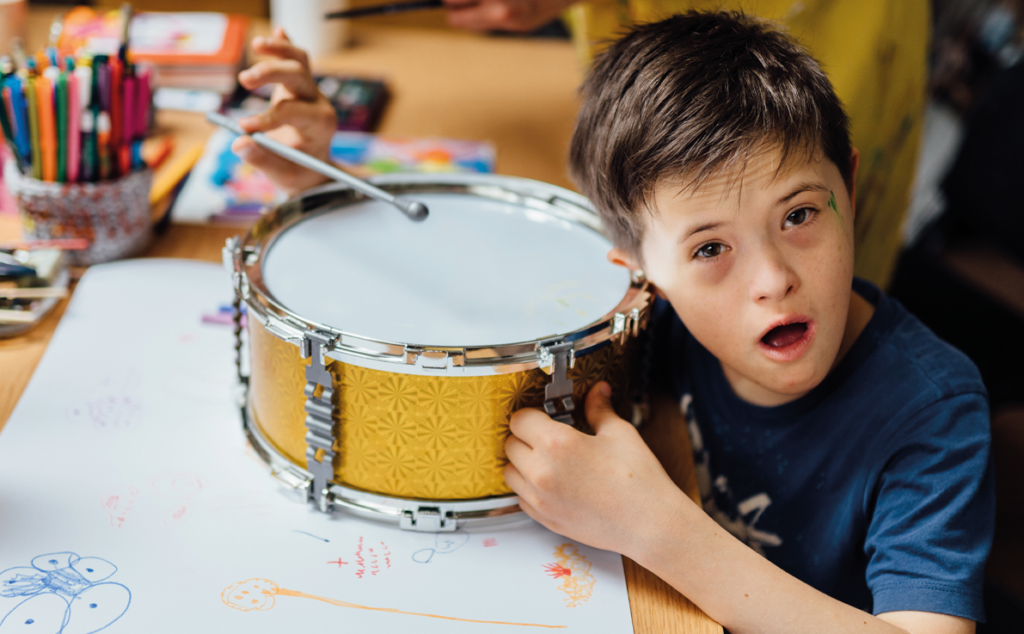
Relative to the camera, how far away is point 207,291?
2.80ft

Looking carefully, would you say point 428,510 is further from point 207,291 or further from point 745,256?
point 207,291

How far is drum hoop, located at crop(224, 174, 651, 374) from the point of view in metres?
0.53

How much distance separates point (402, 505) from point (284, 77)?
0.47 m

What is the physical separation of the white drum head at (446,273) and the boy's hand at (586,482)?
7 cm

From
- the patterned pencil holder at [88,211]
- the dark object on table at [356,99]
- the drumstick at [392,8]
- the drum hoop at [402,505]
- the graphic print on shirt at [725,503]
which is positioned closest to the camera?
the drum hoop at [402,505]

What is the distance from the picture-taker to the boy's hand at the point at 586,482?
558mm

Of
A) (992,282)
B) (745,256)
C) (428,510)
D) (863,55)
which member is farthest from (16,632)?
(992,282)

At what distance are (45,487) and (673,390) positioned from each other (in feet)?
1.81

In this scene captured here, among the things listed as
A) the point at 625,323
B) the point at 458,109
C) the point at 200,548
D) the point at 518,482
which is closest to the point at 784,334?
the point at 625,323

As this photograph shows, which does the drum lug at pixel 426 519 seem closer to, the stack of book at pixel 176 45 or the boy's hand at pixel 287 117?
the boy's hand at pixel 287 117

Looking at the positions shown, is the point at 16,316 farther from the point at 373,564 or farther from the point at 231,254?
the point at 373,564

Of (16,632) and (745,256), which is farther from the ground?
(745,256)

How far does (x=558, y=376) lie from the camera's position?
56 cm

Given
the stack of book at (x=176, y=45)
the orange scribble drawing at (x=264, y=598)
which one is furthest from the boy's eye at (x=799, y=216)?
the stack of book at (x=176, y=45)
